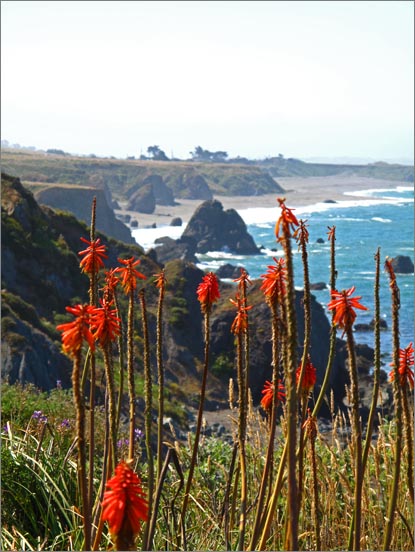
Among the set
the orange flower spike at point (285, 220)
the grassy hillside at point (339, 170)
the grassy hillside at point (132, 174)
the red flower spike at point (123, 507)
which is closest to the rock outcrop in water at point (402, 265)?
the orange flower spike at point (285, 220)

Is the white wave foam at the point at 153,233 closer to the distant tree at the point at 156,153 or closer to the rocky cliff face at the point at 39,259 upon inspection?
the rocky cliff face at the point at 39,259

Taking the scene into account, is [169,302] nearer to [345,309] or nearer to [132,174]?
[345,309]

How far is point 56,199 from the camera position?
74625 mm

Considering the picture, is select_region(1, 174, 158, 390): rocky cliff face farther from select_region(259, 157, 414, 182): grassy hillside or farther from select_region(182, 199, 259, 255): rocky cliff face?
select_region(259, 157, 414, 182): grassy hillside

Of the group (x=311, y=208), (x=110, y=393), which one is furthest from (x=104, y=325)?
(x=311, y=208)

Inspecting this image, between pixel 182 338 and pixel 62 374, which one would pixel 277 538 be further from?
pixel 182 338

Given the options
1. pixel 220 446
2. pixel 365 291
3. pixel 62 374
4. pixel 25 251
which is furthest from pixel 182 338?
pixel 220 446

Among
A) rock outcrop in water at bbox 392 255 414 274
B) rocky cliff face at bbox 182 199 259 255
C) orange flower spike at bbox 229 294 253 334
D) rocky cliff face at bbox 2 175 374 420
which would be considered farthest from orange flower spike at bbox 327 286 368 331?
rocky cliff face at bbox 182 199 259 255

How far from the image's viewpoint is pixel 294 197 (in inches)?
4692

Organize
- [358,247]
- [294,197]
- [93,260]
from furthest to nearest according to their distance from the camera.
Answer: [294,197] → [358,247] → [93,260]

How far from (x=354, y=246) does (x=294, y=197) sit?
48972 millimetres

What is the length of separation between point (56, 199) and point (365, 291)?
111 ft

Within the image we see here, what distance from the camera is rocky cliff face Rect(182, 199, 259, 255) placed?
74.2m

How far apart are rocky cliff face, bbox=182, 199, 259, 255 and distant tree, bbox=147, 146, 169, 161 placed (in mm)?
105116
